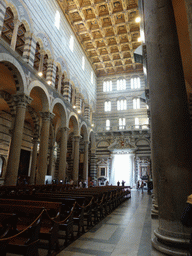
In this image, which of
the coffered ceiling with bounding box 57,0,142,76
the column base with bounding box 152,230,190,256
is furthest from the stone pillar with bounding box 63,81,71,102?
the column base with bounding box 152,230,190,256

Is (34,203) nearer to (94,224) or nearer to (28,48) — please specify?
(94,224)

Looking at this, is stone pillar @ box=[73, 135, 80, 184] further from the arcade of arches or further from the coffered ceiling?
the coffered ceiling

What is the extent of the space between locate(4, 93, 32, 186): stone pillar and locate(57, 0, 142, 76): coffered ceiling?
41.7 ft

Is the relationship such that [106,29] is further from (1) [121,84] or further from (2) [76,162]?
(2) [76,162]

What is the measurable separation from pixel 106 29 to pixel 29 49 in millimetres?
14025

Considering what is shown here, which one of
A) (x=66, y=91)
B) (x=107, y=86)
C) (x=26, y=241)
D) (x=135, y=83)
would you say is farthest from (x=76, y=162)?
(x=26, y=241)

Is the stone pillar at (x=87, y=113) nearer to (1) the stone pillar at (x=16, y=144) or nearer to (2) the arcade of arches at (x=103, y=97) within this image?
(2) the arcade of arches at (x=103, y=97)

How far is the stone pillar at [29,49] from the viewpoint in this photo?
41.2ft

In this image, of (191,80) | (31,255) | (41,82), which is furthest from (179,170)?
(41,82)

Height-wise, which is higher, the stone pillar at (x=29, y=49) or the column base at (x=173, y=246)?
the stone pillar at (x=29, y=49)

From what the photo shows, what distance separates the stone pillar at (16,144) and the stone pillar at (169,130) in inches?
371

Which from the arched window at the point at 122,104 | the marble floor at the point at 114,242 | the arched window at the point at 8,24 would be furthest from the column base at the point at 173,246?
the arched window at the point at 122,104

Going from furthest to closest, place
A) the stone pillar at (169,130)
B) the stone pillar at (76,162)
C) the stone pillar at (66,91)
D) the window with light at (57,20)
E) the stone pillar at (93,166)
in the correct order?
the stone pillar at (93,166) → the stone pillar at (76,162) → the stone pillar at (66,91) → the window with light at (57,20) → the stone pillar at (169,130)

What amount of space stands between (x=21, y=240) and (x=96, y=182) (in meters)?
24.6
